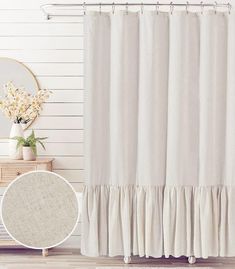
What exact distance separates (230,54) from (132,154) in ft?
3.03

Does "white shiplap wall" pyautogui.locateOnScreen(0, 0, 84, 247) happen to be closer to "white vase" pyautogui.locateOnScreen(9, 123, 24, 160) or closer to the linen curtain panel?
"white vase" pyautogui.locateOnScreen(9, 123, 24, 160)

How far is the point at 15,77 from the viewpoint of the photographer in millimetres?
4000

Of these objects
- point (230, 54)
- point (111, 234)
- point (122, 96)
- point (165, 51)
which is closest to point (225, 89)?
point (230, 54)

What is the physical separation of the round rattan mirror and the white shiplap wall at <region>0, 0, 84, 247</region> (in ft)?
0.14

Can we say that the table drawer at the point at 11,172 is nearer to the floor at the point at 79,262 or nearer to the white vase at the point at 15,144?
the white vase at the point at 15,144

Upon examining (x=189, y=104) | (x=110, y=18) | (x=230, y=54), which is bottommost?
(x=189, y=104)

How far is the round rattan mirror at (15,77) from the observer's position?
13.1ft

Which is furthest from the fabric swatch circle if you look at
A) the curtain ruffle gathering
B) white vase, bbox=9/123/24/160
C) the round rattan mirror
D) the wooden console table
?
the round rattan mirror

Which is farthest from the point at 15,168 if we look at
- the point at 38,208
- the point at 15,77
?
the point at 15,77

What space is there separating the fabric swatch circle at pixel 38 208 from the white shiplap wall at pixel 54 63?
1.69 feet

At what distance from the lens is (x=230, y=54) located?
351 cm

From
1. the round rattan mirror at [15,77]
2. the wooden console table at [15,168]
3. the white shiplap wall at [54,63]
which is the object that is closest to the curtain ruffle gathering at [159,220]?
the wooden console table at [15,168]

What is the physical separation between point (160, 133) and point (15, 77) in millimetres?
1216

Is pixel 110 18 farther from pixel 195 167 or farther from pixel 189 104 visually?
pixel 195 167
